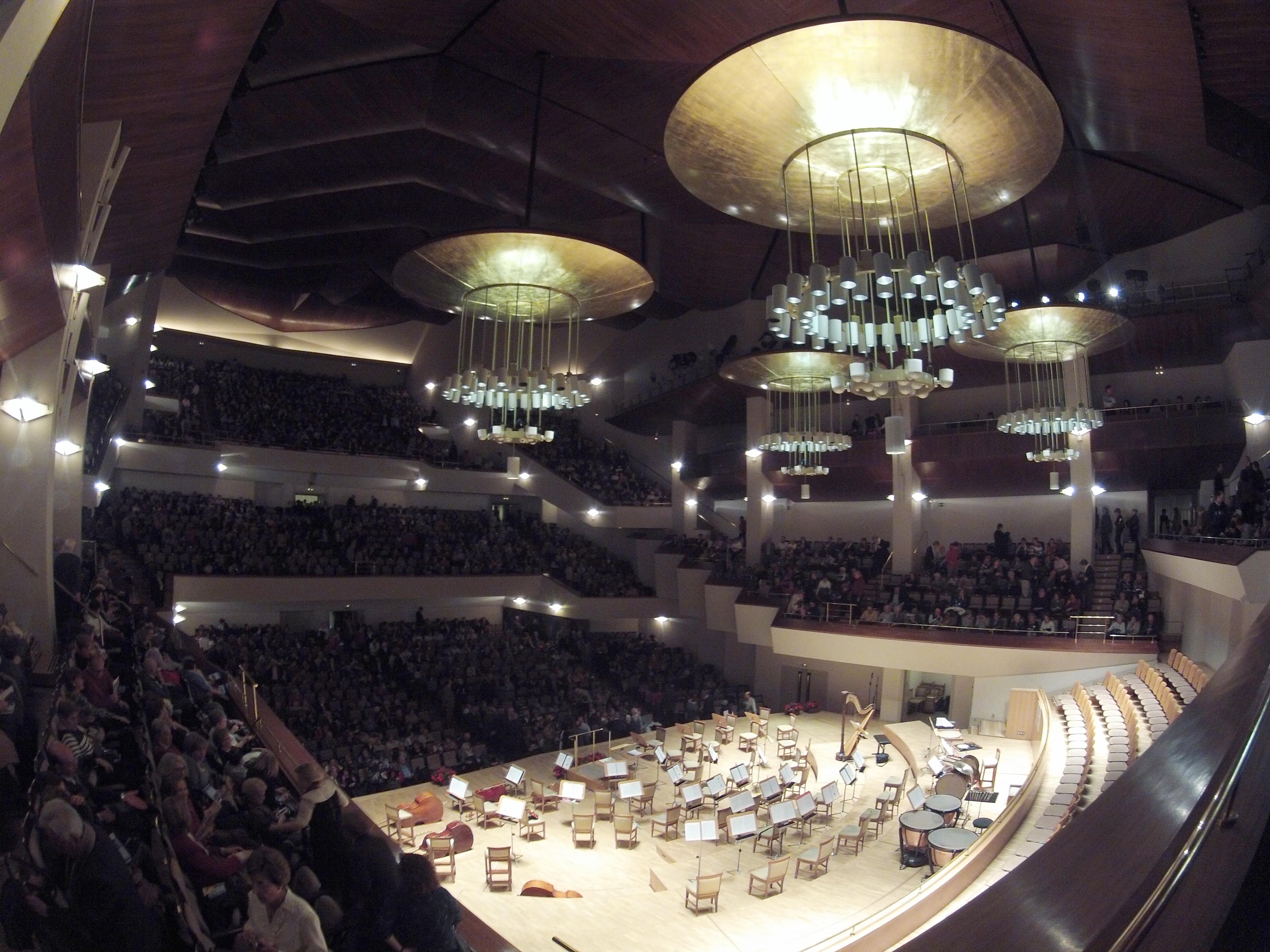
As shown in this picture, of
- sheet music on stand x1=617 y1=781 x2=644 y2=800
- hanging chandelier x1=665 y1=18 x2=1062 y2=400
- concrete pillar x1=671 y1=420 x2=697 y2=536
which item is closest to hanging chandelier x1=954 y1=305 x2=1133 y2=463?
hanging chandelier x1=665 y1=18 x2=1062 y2=400

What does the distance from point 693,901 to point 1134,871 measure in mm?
9691

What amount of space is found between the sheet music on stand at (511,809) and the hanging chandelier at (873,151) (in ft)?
24.8

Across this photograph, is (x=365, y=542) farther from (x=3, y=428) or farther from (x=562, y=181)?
(x=3, y=428)

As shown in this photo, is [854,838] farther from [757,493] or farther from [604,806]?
[757,493]

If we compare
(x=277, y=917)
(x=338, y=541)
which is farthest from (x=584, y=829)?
(x=338, y=541)

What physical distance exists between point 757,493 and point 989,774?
1250 centimetres

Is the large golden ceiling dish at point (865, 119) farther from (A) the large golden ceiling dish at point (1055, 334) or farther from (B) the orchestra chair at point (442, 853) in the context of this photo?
(B) the orchestra chair at point (442, 853)

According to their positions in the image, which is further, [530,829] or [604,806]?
[604,806]

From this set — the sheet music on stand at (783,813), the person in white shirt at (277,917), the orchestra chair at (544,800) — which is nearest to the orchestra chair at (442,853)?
the orchestra chair at (544,800)

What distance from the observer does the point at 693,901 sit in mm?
10711

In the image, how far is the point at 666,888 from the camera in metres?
11.3

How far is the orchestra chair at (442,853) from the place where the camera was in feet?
38.1

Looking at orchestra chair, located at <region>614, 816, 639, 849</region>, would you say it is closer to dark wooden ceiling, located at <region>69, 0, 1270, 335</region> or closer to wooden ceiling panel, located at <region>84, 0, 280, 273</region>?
dark wooden ceiling, located at <region>69, 0, 1270, 335</region>

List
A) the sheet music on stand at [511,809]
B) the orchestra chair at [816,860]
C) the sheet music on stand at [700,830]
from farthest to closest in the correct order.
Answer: the sheet music on stand at [511,809]
the orchestra chair at [816,860]
the sheet music on stand at [700,830]
